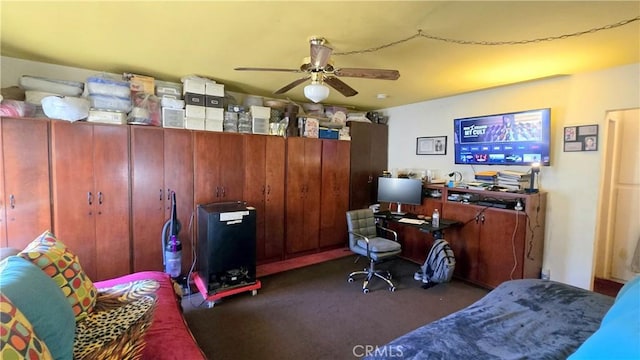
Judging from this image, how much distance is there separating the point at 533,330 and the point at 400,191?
277cm

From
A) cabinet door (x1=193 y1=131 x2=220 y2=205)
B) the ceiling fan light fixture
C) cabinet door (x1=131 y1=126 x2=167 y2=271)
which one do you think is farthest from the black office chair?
cabinet door (x1=131 y1=126 x2=167 y2=271)

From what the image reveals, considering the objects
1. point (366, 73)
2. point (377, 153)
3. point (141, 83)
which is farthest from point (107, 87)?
point (377, 153)

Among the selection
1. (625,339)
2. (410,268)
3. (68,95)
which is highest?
(68,95)

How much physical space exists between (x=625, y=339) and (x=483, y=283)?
277cm

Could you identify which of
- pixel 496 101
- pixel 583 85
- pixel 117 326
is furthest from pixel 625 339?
pixel 496 101

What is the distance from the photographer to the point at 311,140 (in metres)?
4.38

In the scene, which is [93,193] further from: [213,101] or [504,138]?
[504,138]

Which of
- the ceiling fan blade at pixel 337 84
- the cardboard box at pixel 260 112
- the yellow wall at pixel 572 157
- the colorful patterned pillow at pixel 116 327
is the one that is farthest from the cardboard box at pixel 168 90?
the yellow wall at pixel 572 157

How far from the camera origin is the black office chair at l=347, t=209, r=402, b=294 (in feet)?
11.2

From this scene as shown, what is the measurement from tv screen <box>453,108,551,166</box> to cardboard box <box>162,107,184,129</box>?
3550mm

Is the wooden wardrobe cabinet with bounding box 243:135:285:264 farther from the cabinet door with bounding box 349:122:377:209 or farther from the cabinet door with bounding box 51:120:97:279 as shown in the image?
the cabinet door with bounding box 51:120:97:279

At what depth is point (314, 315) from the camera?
280 centimetres

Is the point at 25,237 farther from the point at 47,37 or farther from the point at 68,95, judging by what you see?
the point at 47,37

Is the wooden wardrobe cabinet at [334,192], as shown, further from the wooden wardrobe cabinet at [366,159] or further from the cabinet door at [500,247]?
the cabinet door at [500,247]
